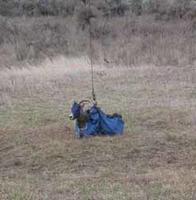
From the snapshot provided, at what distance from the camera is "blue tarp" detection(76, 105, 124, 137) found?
803 cm

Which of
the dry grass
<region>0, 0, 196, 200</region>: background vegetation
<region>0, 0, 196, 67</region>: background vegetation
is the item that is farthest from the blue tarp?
<region>0, 0, 196, 67</region>: background vegetation

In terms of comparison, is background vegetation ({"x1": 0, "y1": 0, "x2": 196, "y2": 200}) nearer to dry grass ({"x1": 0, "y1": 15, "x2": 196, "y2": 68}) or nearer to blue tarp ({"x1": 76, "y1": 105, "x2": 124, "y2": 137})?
dry grass ({"x1": 0, "y1": 15, "x2": 196, "y2": 68})

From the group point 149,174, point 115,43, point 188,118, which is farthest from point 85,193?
point 115,43

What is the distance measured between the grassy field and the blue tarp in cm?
18

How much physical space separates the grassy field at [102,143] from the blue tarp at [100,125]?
176mm

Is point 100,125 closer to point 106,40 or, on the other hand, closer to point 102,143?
point 102,143

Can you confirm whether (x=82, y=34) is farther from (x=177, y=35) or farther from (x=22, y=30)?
(x=177, y=35)

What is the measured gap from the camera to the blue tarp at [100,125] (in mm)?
8031

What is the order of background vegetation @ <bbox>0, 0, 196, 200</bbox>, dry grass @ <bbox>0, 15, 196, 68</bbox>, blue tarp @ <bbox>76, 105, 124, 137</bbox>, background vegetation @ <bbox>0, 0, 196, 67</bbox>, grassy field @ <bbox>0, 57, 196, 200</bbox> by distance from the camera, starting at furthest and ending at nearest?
background vegetation @ <bbox>0, 0, 196, 67</bbox> < dry grass @ <bbox>0, 15, 196, 68</bbox> < blue tarp @ <bbox>76, 105, 124, 137</bbox> < background vegetation @ <bbox>0, 0, 196, 200</bbox> < grassy field @ <bbox>0, 57, 196, 200</bbox>

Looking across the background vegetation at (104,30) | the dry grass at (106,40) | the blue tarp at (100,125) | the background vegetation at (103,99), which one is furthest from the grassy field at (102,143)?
the background vegetation at (104,30)

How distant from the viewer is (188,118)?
30.5 feet

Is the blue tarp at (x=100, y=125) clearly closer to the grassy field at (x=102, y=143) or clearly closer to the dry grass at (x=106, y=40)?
the grassy field at (x=102, y=143)

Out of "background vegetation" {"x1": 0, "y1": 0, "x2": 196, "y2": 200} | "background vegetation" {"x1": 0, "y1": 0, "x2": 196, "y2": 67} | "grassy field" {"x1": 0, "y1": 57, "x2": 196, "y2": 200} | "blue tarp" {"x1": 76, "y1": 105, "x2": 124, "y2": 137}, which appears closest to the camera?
"grassy field" {"x1": 0, "y1": 57, "x2": 196, "y2": 200}

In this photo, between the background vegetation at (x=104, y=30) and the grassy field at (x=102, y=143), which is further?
the background vegetation at (x=104, y=30)
